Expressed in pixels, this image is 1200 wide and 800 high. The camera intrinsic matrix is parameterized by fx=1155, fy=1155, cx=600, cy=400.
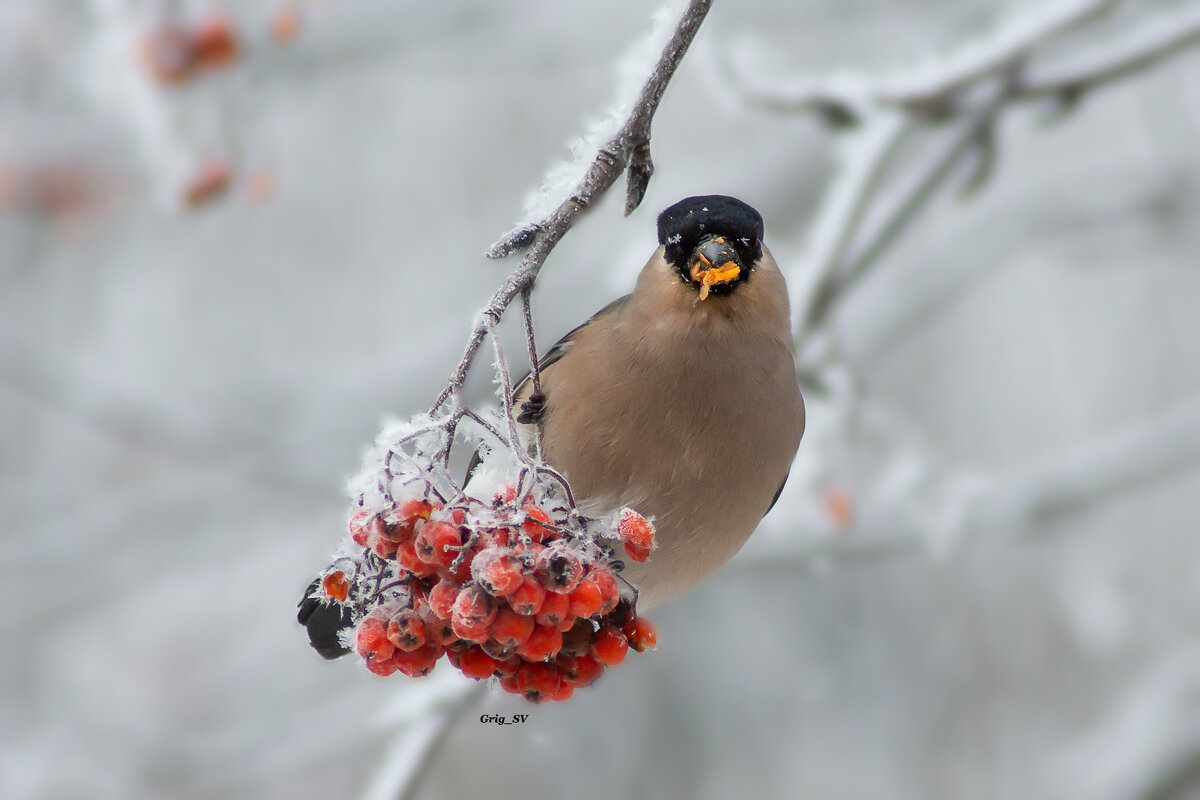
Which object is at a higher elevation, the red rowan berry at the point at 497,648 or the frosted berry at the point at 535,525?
the frosted berry at the point at 535,525

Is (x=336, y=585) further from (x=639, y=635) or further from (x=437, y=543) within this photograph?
(x=639, y=635)

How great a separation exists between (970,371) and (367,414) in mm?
4398

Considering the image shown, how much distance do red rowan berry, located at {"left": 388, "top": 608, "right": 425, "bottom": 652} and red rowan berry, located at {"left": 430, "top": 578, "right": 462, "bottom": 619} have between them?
0.15ft

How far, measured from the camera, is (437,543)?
1543 mm

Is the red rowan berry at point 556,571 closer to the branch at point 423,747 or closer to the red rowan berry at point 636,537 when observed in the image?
the red rowan berry at point 636,537

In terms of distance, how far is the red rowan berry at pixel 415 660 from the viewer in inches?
63.1

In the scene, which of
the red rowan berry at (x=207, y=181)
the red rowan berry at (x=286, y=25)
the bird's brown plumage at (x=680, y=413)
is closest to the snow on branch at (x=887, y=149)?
the bird's brown plumage at (x=680, y=413)

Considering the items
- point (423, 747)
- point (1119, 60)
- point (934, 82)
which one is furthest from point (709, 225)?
point (1119, 60)

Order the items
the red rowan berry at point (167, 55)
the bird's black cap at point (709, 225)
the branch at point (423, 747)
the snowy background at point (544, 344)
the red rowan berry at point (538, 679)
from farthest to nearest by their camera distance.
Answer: the snowy background at point (544, 344) < the red rowan berry at point (167, 55) < the branch at point (423, 747) < the bird's black cap at point (709, 225) < the red rowan berry at point (538, 679)

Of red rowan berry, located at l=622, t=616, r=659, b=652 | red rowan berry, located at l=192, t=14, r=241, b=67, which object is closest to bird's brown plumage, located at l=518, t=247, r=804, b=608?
red rowan berry, located at l=622, t=616, r=659, b=652

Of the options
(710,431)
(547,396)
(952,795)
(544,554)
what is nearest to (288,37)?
(547,396)

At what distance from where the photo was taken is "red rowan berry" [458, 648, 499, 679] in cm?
169

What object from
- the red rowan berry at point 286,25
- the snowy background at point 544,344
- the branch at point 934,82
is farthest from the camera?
the snowy background at point 544,344

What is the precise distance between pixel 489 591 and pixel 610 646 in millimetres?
260
